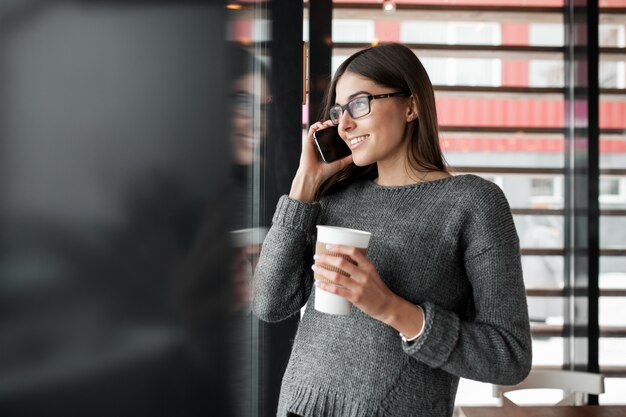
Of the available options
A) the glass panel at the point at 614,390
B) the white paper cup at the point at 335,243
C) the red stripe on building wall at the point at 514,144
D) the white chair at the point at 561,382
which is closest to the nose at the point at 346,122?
the white paper cup at the point at 335,243

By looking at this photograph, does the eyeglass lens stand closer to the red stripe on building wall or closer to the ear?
the ear

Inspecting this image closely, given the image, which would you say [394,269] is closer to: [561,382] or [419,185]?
[419,185]

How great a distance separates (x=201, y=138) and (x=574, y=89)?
2.41m

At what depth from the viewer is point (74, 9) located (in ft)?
3.24

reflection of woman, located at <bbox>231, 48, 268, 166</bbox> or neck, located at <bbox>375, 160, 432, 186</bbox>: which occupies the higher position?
reflection of woman, located at <bbox>231, 48, 268, 166</bbox>

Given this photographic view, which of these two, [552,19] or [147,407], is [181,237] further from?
[552,19]

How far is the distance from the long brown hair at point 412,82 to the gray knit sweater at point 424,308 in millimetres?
77

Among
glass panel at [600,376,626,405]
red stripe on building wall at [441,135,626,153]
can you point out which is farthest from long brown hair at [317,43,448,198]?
glass panel at [600,376,626,405]

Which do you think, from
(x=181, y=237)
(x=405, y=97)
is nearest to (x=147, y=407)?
(x=181, y=237)

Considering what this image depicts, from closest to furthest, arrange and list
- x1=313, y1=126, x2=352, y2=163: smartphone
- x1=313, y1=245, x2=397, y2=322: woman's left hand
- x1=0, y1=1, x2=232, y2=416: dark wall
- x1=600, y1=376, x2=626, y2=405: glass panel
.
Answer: x1=313, y1=245, x2=397, y2=322: woman's left hand < x1=0, y1=1, x2=232, y2=416: dark wall < x1=313, y1=126, x2=352, y2=163: smartphone < x1=600, y1=376, x2=626, y2=405: glass panel

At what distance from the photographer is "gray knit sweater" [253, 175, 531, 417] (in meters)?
0.90

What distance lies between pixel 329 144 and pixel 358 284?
0.45m

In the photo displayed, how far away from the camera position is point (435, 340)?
87 centimetres

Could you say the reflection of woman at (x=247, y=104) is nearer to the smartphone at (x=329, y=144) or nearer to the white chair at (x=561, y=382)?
the smartphone at (x=329, y=144)
